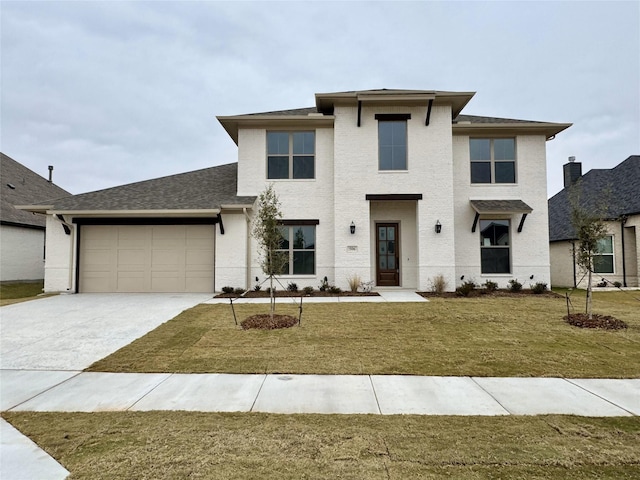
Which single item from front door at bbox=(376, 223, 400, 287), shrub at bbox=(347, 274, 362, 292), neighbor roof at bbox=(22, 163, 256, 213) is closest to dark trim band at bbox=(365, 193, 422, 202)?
front door at bbox=(376, 223, 400, 287)

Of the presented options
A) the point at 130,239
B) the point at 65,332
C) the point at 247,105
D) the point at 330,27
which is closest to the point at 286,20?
the point at 330,27

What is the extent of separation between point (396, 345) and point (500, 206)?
380 inches

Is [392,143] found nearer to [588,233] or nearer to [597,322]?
[588,233]

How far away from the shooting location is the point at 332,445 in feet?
10.6

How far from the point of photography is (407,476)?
2732mm

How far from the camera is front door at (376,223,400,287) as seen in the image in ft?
47.7

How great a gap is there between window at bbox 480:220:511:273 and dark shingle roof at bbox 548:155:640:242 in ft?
16.3

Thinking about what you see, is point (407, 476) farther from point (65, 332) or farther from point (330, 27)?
point (330, 27)

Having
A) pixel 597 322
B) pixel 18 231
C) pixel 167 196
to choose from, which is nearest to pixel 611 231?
pixel 597 322

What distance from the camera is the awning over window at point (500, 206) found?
1353 cm

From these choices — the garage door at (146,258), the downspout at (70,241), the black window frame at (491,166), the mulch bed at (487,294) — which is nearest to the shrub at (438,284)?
the mulch bed at (487,294)

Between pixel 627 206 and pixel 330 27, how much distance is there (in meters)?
16.6

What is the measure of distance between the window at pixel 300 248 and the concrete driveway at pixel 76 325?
11.4 feet

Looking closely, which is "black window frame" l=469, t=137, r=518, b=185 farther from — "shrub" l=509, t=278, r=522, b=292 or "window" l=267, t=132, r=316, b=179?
"window" l=267, t=132, r=316, b=179
